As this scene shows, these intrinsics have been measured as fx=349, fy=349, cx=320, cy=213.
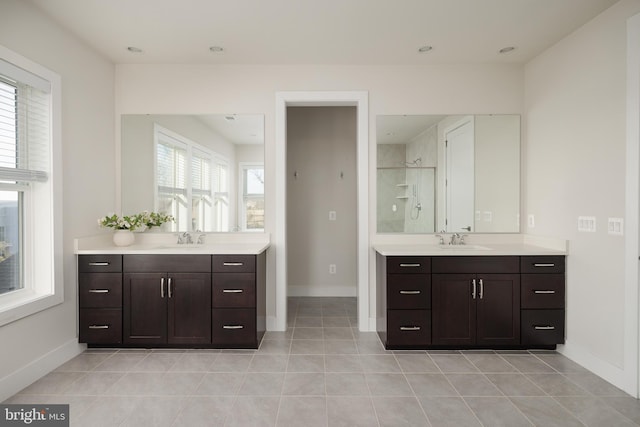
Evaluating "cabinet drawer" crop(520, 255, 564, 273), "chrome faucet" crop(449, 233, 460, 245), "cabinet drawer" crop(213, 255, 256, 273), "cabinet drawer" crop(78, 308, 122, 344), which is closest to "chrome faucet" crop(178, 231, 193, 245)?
"cabinet drawer" crop(213, 255, 256, 273)

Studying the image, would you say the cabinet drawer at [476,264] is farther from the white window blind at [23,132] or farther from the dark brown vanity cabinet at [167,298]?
the white window blind at [23,132]

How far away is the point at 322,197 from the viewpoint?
4.70 meters

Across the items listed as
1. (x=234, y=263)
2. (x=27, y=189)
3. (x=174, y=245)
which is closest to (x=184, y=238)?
(x=174, y=245)

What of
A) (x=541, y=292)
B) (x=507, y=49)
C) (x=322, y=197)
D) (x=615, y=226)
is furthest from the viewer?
(x=322, y=197)

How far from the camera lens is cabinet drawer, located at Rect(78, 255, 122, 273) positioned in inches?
112

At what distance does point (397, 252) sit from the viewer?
2.86 metres

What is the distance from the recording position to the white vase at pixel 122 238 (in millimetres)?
3143

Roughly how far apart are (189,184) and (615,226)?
345cm

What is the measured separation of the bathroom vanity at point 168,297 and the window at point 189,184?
1.98ft

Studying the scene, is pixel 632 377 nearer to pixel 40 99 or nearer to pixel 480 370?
pixel 480 370

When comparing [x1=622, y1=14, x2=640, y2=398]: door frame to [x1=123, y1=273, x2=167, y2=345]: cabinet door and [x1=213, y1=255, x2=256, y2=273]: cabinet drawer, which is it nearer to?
[x1=213, y1=255, x2=256, y2=273]: cabinet drawer

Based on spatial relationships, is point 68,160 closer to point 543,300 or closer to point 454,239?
point 454,239

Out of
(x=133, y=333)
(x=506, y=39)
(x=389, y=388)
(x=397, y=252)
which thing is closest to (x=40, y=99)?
(x=133, y=333)

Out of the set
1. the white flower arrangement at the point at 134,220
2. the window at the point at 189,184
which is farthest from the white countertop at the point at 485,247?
the white flower arrangement at the point at 134,220
